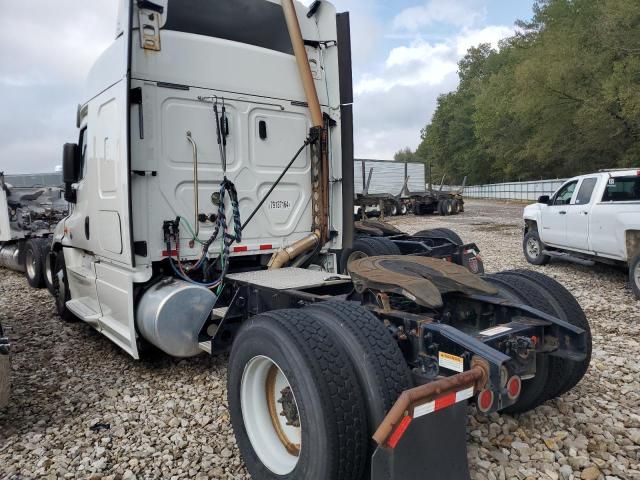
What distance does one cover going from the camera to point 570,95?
1296 inches

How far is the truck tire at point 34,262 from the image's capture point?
8750mm

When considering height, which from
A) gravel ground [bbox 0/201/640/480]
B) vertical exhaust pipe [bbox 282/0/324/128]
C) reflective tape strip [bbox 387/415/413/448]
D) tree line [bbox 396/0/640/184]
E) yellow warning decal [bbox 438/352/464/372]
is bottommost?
gravel ground [bbox 0/201/640/480]

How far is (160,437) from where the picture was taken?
3.40 metres

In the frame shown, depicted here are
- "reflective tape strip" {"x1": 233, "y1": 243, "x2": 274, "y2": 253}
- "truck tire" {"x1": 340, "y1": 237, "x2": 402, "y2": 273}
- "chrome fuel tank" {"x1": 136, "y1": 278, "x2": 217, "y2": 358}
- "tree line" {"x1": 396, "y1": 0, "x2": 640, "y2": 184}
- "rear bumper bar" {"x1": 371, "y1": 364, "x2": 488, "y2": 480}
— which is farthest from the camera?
"tree line" {"x1": 396, "y1": 0, "x2": 640, "y2": 184}

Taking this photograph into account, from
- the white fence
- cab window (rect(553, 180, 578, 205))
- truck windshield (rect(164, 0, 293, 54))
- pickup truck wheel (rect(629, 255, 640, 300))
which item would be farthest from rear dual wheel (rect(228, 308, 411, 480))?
the white fence

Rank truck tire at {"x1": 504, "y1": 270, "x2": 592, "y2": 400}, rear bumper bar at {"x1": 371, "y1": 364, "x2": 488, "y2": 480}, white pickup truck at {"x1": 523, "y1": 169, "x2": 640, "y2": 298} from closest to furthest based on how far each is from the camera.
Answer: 1. rear bumper bar at {"x1": 371, "y1": 364, "x2": 488, "y2": 480}
2. truck tire at {"x1": 504, "y1": 270, "x2": 592, "y2": 400}
3. white pickup truck at {"x1": 523, "y1": 169, "x2": 640, "y2": 298}

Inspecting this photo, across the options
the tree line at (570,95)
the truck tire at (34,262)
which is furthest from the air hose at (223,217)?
the tree line at (570,95)

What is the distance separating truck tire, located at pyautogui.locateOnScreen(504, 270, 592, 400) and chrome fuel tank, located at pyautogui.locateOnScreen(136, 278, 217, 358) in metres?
2.59

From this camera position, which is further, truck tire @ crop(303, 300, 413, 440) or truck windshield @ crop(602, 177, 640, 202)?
truck windshield @ crop(602, 177, 640, 202)

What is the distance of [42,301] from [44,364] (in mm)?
3454

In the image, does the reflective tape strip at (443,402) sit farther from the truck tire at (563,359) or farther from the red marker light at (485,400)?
the truck tire at (563,359)

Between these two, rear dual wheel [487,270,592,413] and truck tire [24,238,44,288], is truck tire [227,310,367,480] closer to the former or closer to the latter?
rear dual wheel [487,270,592,413]

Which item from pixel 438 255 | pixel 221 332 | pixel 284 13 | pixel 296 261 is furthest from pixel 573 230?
pixel 221 332

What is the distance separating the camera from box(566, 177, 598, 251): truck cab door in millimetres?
8164
